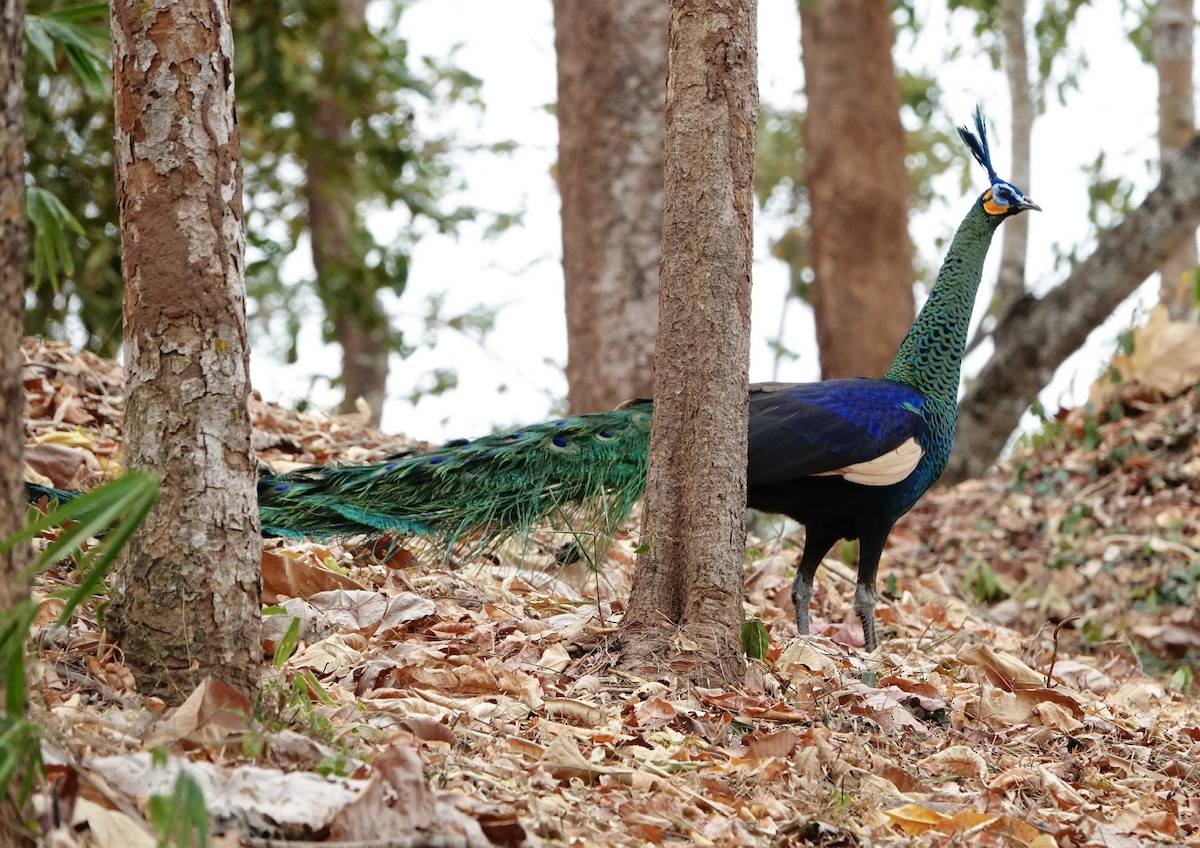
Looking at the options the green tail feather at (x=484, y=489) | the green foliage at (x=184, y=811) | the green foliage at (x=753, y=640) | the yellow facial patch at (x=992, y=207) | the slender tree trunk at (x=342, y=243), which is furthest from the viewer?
the slender tree trunk at (x=342, y=243)

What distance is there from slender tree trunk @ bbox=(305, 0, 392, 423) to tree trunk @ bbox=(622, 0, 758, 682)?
5623 millimetres

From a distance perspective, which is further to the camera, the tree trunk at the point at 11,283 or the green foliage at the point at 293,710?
the green foliage at the point at 293,710

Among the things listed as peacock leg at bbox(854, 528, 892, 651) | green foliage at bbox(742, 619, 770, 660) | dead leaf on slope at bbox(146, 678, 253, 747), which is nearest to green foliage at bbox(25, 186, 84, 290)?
dead leaf on slope at bbox(146, 678, 253, 747)

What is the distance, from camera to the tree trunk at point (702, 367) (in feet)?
11.8

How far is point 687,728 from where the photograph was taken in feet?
11.1

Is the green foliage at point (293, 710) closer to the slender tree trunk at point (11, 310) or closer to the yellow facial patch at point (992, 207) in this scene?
the slender tree trunk at point (11, 310)

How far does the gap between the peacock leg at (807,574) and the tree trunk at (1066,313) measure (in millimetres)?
4232

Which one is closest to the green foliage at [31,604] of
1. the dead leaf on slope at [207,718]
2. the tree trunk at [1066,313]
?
the dead leaf on slope at [207,718]

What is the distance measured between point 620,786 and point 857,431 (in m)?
2.24

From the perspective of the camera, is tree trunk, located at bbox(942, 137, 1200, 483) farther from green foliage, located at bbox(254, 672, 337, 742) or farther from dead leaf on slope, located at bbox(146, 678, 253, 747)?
dead leaf on slope, located at bbox(146, 678, 253, 747)

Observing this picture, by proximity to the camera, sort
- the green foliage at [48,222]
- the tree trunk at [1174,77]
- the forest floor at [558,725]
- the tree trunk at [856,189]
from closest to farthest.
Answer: the forest floor at [558,725] < the green foliage at [48,222] < the tree trunk at [856,189] < the tree trunk at [1174,77]

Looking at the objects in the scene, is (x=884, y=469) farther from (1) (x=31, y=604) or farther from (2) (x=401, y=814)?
(1) (x=31, y=604)

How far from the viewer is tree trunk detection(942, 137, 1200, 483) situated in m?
8.50

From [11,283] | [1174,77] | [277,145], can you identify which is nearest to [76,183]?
[277,145]
